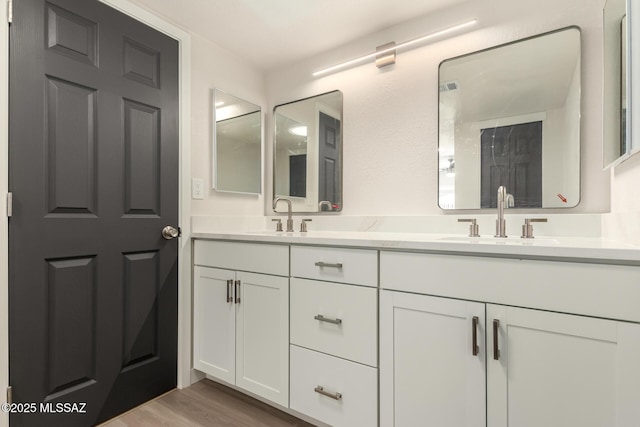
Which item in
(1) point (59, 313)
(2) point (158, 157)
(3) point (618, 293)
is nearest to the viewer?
(3) point (618, 293)

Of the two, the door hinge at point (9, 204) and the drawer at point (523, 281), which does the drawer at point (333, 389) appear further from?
the door hinge at point (9, 204)

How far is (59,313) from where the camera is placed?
1.39 m

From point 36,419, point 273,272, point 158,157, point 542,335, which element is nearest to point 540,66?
point 542,335

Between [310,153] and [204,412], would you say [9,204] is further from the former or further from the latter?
[310,153]

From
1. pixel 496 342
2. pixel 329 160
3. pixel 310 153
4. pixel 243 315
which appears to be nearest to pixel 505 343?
pixel 496 342

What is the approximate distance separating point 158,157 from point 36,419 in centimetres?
127

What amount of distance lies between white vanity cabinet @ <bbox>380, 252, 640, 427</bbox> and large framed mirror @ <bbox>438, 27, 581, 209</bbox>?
695 millimetres

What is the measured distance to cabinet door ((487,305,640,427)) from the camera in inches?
34.4

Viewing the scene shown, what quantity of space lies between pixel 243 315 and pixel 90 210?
87cm

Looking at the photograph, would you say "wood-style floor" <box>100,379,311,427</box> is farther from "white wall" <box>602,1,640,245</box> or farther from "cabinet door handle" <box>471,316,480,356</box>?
"white wall" <box>602,1,640,245</box>

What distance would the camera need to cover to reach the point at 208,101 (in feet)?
6.81

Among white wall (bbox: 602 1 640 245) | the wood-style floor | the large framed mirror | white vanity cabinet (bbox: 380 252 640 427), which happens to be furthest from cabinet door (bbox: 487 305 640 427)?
the wood-style floor

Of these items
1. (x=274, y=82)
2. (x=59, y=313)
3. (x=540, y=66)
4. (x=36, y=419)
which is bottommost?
(x=36, y=419)

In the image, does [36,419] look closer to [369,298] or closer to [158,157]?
[158,157]
